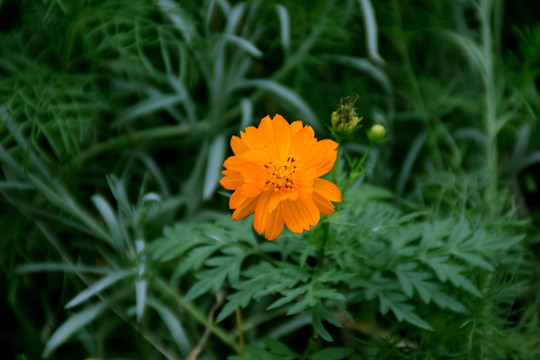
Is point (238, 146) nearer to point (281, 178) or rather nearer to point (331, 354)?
point (281, 178)

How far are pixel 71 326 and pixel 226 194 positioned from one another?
470 mm

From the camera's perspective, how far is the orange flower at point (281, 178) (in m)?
0.76

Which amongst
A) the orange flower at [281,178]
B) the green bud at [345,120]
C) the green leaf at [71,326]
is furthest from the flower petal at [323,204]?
the green leaf at [71,326]

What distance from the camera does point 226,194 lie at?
35.0 inches

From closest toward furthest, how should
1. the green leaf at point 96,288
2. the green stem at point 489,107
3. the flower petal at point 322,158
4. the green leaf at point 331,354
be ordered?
the flower petal at point 322,158 → the green leaf at point 331,354 → the green leaf at point 96,288 → the green stem at point 489,107

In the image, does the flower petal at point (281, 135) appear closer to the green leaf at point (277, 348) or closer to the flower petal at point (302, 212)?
the flower petal at point (302, 212)

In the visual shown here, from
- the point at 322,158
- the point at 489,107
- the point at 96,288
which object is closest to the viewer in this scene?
the point at 322,158

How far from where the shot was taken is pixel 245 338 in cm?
122

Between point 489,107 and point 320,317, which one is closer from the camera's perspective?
point 320,317

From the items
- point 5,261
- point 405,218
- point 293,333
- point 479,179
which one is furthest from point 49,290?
point 479,179

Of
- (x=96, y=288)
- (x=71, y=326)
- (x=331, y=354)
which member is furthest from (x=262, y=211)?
(x=71, y=326)

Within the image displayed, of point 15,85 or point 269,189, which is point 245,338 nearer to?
point 269,189

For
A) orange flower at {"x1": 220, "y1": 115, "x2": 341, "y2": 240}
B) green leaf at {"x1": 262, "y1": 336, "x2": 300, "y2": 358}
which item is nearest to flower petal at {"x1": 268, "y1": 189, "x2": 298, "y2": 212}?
orange flower at {"x1": 220, "y1": 115, "x2": 341, "y2": 240}

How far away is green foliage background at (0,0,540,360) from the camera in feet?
3.10
